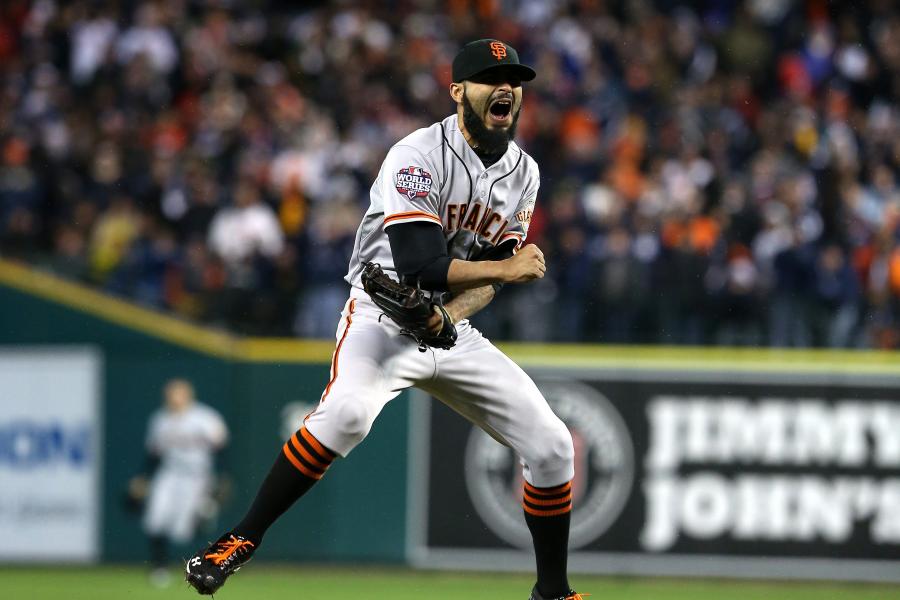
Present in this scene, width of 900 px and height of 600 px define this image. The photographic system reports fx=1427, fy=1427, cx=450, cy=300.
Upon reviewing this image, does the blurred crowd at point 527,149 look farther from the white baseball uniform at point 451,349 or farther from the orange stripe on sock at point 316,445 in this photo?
the orange stripe on sock at point 316,445

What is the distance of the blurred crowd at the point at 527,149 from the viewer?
12.4 meters

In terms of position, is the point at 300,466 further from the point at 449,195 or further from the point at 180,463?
the point at 180,463

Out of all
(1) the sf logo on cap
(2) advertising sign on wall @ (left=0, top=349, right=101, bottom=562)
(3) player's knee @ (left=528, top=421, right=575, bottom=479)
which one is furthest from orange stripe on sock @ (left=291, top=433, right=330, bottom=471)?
(2) advertising sign on wall @ (left=0, top=349, right=101, bottom=562)

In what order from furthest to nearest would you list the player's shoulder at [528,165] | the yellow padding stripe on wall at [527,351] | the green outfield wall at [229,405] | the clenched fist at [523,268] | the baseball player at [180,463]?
the green outfield wall at [229,405] → the baseball player at [180,463] → the yellow padding stripe on wall at [527,351] → the player's shoulder at [528,165] → the clenched fist at [523,268]

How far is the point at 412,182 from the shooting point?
18.7 ft

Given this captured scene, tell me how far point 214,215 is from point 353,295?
26.2ft

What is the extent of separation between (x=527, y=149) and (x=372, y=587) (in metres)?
5.35

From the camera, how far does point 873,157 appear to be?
14.7 meters

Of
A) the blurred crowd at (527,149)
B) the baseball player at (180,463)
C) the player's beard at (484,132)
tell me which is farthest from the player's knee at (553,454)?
the baseball player at (180,463)

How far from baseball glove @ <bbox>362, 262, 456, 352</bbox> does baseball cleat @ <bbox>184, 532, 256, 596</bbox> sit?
43.0 inches

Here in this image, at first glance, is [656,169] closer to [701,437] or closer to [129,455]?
[701,437]

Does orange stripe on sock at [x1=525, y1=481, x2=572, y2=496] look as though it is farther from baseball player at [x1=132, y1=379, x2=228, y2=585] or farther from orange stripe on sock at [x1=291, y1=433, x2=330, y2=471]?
baseball player at [x1=132, y1=379, x2=228, y2=585]

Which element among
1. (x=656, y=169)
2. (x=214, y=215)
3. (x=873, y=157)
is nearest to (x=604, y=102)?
(x=656, y=169)

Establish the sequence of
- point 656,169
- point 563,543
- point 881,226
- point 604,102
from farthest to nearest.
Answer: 1. point 604,102
2. point 656,169
3. point 881,226
4. point 563,543
